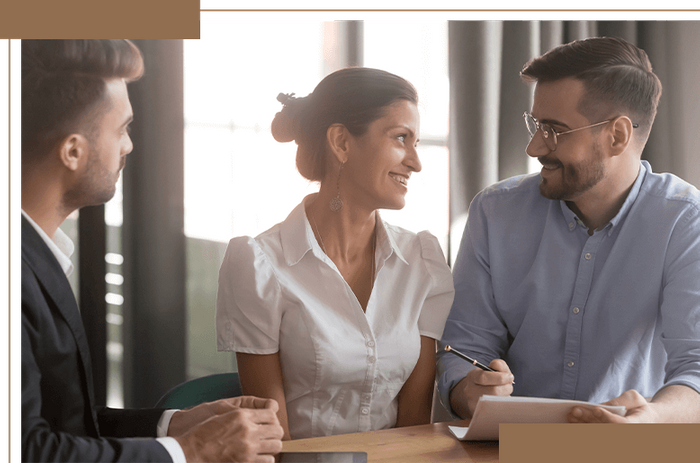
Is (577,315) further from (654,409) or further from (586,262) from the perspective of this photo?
(654,409)

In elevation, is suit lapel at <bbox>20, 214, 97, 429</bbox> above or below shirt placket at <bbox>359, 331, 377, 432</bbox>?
above

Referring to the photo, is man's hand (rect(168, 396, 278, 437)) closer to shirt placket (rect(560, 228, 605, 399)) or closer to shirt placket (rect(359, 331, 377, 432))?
shirt placket (rect(359, 331, 377, 432))

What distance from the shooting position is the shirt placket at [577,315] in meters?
1.50

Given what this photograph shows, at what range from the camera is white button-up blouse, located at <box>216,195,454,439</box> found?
1.34 m

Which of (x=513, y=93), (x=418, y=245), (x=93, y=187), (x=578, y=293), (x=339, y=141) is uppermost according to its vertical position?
(x=513, y=93)

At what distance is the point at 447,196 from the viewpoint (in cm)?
153

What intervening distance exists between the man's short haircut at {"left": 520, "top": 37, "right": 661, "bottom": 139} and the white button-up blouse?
1.74 feet

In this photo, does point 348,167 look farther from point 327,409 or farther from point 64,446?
point 64,446

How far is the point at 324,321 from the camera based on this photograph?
1379mm

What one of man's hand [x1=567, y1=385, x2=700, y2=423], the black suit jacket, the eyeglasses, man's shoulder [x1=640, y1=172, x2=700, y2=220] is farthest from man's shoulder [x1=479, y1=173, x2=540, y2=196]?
the black suit jacket

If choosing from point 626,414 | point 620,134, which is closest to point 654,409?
point 626,414

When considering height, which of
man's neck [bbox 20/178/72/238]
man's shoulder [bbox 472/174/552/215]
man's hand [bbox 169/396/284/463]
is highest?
man's shoulder [bbox 472/174/552/215]

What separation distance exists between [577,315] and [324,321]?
2.02ft

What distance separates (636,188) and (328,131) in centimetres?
77
